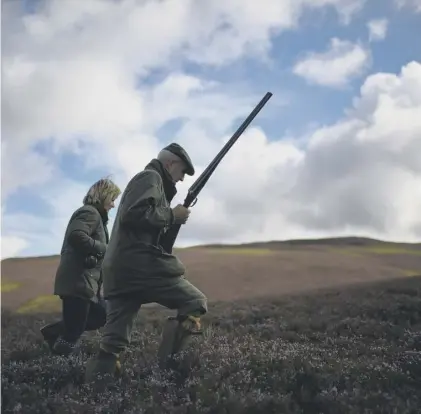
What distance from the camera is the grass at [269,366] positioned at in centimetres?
468

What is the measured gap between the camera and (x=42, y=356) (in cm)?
604

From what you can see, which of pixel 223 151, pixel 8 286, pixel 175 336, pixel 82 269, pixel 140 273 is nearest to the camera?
pixel 140 273

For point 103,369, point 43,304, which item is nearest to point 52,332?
point 103,369

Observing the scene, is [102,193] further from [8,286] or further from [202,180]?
[8,286]

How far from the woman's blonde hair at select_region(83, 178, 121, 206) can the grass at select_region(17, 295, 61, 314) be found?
1785mm

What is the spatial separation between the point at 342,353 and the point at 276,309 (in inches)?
58.7

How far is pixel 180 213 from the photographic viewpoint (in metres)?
5.07

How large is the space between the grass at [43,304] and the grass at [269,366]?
48 cm

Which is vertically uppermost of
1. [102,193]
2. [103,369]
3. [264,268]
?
[102,193]

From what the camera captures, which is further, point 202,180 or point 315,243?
point 315,243

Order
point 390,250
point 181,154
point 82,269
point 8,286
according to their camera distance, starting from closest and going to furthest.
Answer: point 181,154 → point 82,269 → point 390,250 → point 8,286

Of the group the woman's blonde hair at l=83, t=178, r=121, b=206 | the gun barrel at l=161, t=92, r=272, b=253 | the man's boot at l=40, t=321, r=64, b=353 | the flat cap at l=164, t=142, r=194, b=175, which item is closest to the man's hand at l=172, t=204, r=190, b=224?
the gun barrel at l=161, t=92, r=272, b=253

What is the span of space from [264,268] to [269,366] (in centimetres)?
234

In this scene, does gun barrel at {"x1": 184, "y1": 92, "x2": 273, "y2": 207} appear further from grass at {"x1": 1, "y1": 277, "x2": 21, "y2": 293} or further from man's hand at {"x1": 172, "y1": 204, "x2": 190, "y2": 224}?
grass at {"x1": 1, "y1": 277, "x2": 21, "y2": 293}
